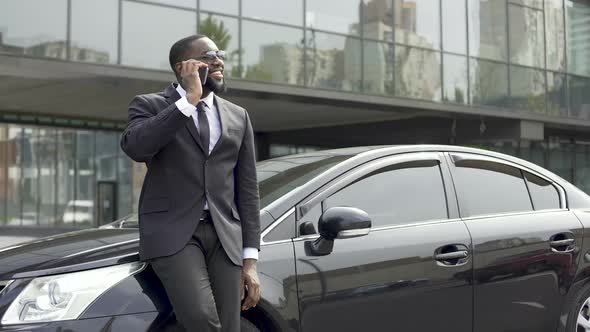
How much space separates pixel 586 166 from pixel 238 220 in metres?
28.7

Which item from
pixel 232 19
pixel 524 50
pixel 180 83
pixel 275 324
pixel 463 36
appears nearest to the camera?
pixel 180 83

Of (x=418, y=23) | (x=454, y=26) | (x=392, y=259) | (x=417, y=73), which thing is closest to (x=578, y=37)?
(x=454, y=26)

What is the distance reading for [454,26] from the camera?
2214 centimetres

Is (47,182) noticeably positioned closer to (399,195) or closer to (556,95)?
(556,95)

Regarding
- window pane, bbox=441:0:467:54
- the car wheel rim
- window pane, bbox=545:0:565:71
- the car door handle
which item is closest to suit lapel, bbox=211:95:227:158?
the car door handle

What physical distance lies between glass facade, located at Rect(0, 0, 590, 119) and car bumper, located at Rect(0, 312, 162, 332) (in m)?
13.4

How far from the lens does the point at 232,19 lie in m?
18.0

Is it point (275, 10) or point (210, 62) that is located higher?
point (275, 10)

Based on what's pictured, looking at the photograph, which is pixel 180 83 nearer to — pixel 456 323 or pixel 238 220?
pixel 238 220

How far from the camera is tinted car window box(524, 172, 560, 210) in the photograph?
15.4 ft

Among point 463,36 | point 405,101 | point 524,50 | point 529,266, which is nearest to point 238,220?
point 529,266

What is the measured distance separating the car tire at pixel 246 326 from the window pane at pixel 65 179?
24.0 m

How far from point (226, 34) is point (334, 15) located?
333 cm

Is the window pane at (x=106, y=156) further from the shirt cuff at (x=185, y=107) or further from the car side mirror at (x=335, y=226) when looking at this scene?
the shirt cuff at (x=185, y=107)
